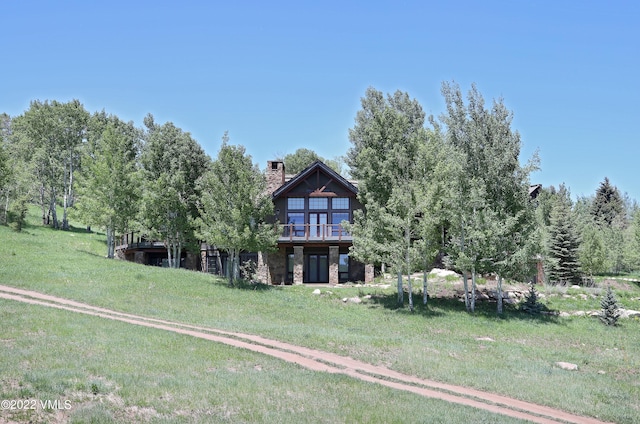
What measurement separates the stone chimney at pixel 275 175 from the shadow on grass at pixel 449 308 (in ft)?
42.7

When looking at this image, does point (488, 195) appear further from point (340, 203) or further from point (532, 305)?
point (340, 203)

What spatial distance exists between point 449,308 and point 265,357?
1460 centimetres

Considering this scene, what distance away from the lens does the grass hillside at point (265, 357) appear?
1131 centimetres

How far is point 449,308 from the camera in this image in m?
27.8

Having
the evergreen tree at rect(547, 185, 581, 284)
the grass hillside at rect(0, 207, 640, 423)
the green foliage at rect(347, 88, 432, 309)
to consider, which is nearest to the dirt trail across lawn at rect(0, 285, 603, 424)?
the grass hillside at rect(0, 207, 640, 423)

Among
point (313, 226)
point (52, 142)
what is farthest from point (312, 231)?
point (52, 142)

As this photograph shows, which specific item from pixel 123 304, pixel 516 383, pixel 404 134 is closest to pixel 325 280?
pixel 404 134

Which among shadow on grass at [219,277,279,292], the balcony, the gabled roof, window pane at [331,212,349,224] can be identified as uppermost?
the gabled roof

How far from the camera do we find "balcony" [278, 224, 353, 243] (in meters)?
36.0

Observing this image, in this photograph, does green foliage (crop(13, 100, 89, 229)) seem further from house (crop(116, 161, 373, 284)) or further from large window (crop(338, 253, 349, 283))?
large window (crop(338, 253, 349, 283))

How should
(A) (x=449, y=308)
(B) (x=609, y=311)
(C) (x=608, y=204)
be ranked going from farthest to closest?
(C) (x=608, y=204)
(A) (x=449, y=308)
(B) (x=609, y=311)

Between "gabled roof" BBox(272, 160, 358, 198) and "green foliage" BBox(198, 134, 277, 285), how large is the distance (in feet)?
17.9

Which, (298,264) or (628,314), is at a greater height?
(298,264)

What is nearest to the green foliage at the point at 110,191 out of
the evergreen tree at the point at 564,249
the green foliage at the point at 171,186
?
the green foliage at the point at 171,186
